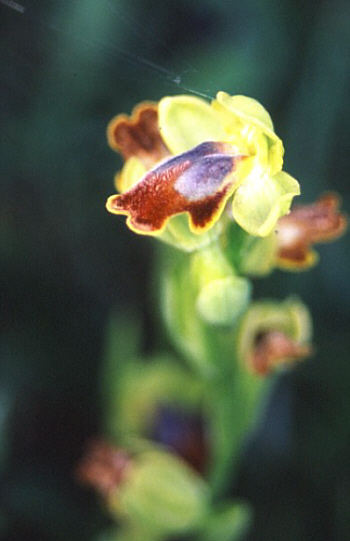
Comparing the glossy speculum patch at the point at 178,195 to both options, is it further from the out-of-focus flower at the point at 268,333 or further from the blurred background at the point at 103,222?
the blurred background at the point at 103,222

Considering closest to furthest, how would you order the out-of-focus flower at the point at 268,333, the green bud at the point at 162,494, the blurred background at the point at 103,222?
1. the out-of-focus flower at the point at 268,333
2. the green bud at the point at 162,494
3. the blurred background at the point at 103,222

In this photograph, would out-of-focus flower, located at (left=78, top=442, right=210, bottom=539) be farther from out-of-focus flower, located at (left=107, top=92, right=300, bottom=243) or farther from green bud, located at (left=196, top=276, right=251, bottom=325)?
out-of-focus flower, located at (left=107, top=92, right=300, bottom=243)

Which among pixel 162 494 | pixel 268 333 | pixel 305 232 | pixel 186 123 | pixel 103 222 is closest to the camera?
pixel 186 123

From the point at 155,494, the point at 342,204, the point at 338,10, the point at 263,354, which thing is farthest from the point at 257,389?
the point at 338,10

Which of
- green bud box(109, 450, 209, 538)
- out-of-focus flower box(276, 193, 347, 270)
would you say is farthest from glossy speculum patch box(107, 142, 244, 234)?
green bud box(109, 450, 209, 538)

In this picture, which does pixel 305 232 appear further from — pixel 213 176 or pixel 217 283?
pixel 213 176

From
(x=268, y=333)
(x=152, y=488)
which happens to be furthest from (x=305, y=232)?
(x=152, y=488)

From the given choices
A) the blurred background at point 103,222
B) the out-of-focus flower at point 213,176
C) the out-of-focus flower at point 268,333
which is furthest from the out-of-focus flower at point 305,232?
the blurred background at point 103,222
